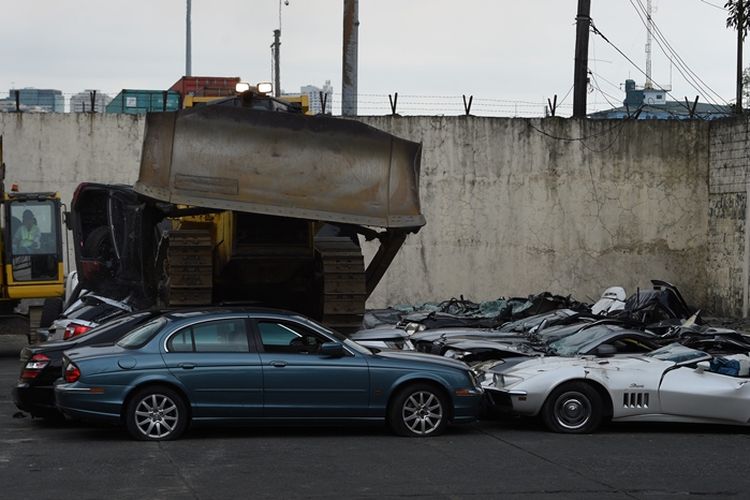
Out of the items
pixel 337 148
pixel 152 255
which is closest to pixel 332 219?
pixel 337 148

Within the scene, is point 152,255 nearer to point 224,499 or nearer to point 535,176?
point 224,499

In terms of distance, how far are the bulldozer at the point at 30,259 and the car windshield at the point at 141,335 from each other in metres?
9.09

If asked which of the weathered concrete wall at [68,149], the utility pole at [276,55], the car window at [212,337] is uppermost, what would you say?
the utility pole at [276,55]

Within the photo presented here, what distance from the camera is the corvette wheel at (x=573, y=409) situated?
1308 centimetres

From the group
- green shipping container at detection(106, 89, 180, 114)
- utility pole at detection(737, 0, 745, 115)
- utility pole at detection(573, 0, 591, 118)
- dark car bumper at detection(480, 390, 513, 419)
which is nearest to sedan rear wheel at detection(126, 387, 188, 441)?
dark car bumper at detection(480, 390, 513, 419)

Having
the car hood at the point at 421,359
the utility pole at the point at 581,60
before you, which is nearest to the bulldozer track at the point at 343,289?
the car hood at the point at 421,359

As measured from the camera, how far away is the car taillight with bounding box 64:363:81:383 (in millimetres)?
11867

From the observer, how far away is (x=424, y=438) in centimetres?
1259

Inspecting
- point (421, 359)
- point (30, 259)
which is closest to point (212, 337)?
point (421, 359)

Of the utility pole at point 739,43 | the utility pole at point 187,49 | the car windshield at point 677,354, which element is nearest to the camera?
the car windshield at point 677,354

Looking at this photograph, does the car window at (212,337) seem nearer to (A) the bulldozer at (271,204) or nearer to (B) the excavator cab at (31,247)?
(A) the bulldozer at (271,204)

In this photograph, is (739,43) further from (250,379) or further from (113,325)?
(250,379)

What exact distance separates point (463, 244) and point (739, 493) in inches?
815

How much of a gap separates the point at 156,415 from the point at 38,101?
23893 mm
